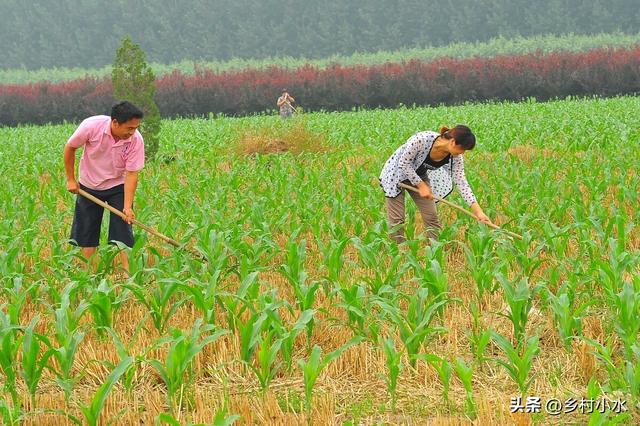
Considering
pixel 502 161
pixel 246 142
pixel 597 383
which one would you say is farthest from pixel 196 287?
pixel 246 142

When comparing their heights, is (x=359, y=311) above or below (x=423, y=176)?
below

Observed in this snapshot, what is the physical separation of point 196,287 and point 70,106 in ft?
116

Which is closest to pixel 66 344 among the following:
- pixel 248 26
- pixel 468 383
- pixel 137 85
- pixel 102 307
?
pixel 102 307

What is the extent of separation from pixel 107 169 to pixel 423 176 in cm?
268

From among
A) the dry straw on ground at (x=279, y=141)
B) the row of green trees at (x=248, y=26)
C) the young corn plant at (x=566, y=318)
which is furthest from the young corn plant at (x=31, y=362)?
the row of green trees at (x=248, y=26)

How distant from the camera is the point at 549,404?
3857 mm

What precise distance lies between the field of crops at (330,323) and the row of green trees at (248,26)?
67548mm

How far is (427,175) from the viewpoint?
700 centimetres

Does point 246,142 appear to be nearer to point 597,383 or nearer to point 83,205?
point 83,205

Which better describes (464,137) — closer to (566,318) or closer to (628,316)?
(566,318)

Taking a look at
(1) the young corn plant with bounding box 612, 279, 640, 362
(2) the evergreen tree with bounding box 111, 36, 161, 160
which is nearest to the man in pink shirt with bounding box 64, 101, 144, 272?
(1) the young corn plant with bounding box 612, 279, 640, 362

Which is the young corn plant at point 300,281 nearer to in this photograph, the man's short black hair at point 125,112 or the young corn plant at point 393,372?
the young corn plant at point 393,372

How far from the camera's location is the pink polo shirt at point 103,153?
6.18m

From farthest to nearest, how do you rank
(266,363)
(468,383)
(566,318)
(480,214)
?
(480,214)
(566,318)
(266,363)
(468,383)
